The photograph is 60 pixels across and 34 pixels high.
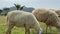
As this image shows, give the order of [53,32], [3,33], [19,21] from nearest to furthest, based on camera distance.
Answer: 1. [19,21]
2. [3,33]
3. [53,32]

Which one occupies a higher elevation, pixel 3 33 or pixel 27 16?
pixel 27 16

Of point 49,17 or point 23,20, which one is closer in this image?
point 23,20

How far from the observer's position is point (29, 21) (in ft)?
30.2

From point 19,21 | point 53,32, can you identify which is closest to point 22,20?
point 19,21

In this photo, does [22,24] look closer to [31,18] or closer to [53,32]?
[31,18]

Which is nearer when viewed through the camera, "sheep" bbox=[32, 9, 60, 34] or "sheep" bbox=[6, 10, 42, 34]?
"sheep" bbox=[6, 10, 42, 34]

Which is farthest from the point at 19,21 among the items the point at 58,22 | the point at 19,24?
the point at 58,22

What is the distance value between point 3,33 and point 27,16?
230 centimetres

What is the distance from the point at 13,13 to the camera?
9328 mm

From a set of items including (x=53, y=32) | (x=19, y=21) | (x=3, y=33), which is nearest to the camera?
(x=19, y=21)

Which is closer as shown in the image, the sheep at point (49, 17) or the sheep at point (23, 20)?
the sheep at point (23, 20)

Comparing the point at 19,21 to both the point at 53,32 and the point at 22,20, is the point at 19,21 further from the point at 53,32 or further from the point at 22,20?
the point at 53,32

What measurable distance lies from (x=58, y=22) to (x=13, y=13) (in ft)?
9.84

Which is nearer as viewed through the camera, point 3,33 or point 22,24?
point 22,24
